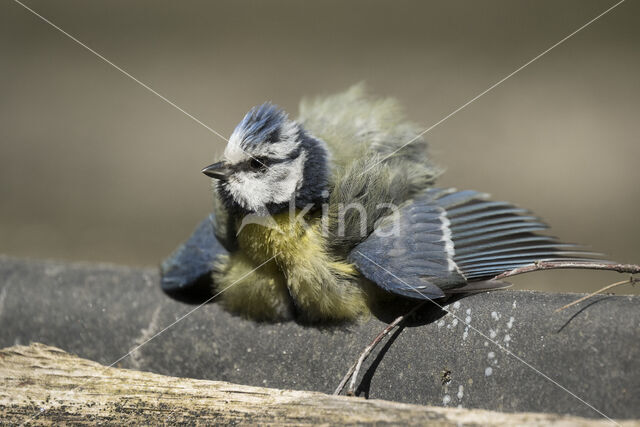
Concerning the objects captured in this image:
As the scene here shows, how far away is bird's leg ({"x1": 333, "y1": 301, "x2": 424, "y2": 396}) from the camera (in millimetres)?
1432

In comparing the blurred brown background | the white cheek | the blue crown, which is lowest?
the blurred brown background

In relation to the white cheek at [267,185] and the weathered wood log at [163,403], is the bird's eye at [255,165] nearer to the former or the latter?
the white cheek at [267,185]

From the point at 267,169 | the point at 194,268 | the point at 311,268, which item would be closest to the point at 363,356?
the point at 311,268

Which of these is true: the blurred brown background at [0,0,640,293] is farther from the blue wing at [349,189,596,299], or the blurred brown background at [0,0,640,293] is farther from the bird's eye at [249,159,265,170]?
the bird's eye at [249,159,265,170]

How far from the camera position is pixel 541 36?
5.16 meters

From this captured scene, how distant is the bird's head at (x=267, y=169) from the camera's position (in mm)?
1703

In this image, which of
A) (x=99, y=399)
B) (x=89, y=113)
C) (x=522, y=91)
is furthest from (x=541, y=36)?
(x=99, y=399)

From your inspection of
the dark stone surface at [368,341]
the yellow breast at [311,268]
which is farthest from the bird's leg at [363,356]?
the yellow breast at [311,268]

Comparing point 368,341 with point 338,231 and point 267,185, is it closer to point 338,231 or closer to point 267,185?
point 338,231

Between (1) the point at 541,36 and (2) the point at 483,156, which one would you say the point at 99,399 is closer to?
(2) the point at 483,156

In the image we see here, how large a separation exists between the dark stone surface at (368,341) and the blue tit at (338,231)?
0.08 metres

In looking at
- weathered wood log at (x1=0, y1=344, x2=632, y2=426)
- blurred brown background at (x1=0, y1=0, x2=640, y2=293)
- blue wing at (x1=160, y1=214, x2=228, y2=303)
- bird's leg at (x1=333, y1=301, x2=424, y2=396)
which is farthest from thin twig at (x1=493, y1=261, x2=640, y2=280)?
blurred brown background at (x1=0, y1=0, x2=640, y2=293)

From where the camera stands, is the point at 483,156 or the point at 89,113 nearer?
the point at 483,156

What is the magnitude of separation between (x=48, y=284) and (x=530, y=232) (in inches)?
56.1
